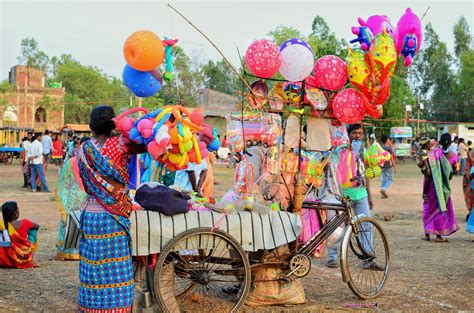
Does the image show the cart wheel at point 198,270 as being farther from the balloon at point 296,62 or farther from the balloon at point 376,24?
the balloon at point 376,24

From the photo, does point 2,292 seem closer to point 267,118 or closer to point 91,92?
point 267,118

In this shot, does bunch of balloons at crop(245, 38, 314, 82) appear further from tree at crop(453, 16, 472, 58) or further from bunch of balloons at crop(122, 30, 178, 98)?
tree at crop(453, 16, 472, 58)

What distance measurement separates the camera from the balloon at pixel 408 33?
219 inches

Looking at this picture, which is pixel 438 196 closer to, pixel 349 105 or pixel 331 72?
pixel 349 105

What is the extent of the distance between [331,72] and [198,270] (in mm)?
2284

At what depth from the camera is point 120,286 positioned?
4199 millimetres

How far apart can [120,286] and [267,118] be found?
2.22 metres

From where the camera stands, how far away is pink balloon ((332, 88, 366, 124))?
5.59m

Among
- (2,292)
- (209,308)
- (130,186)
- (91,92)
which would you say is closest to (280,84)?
(130,186)

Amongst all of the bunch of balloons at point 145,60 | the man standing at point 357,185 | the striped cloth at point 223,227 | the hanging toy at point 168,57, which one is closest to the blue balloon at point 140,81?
the bunch of balloons at point 145,60

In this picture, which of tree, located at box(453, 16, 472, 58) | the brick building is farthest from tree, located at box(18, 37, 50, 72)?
tree, located at box(453, 16, 472, 58)

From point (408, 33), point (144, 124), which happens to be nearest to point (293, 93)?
point (408, 33)

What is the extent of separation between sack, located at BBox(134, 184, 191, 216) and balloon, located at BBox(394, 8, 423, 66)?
266 cm

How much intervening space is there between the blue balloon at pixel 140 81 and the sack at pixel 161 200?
0.79 metres
